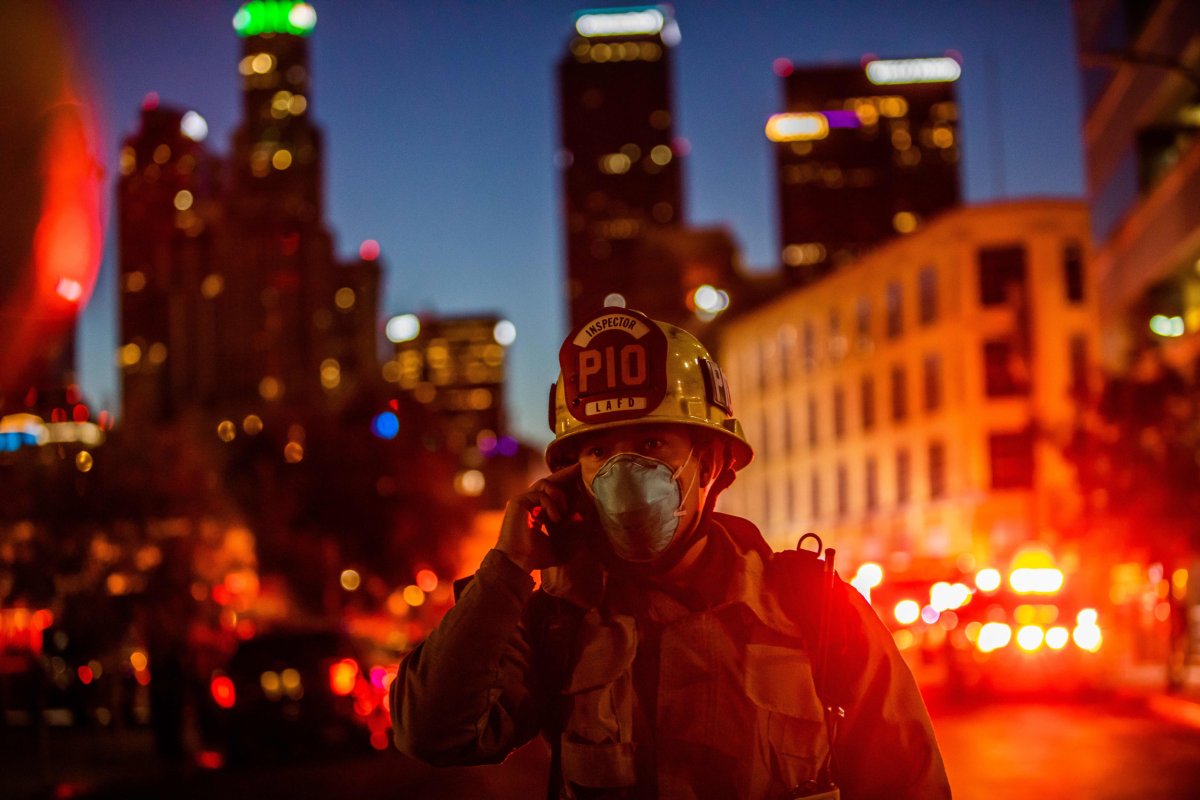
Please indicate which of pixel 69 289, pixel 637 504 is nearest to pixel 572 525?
pixel 637 504

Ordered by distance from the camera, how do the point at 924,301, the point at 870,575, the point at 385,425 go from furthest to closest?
1. the point at 924,301
2. the point at 870,575
3. the point at 385,425

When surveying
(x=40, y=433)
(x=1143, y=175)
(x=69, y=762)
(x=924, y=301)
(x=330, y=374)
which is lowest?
(x=69, y=762)

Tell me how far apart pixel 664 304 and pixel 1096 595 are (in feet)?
279

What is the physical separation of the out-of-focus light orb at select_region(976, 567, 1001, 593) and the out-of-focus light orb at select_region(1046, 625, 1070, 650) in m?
0.97

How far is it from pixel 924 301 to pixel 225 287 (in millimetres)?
25758

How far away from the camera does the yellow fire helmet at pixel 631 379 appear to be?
3406 millimetres

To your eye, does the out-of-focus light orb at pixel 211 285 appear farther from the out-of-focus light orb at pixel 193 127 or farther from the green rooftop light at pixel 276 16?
the out-of-focus light orb at pixel 193 127

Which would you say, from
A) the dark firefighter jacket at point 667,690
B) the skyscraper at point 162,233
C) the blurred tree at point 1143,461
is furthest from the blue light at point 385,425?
the dark firefighter jacket at point 667,690

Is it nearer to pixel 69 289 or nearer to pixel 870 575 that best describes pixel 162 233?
pixel 870 575

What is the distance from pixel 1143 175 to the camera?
37.6 m

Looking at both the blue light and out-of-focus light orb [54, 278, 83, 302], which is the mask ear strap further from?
the blue light

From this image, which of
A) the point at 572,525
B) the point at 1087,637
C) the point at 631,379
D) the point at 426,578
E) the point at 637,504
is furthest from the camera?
the point at 426,578

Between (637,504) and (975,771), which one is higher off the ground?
(637,504)

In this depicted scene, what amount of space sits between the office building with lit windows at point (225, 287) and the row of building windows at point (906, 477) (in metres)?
19.5
